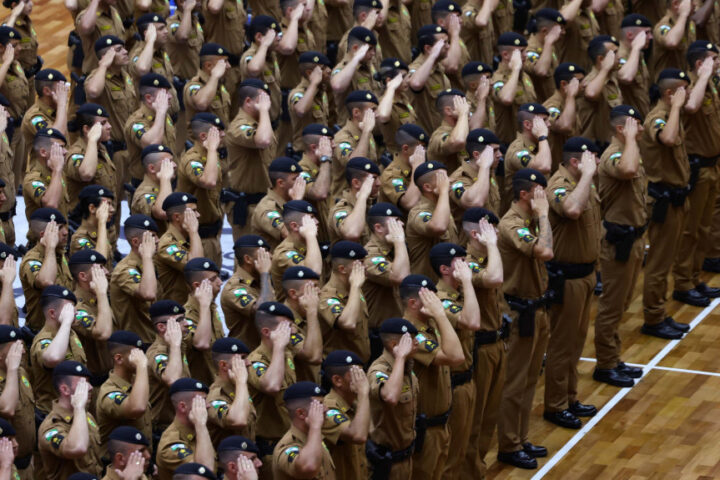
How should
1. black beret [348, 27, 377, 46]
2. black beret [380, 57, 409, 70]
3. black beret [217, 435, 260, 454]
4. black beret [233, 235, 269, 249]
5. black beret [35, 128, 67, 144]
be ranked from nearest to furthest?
black beret [217, 435, 260, 454], black beret [233, 235, 269, 249], black beret [35, 128, 67, 144], black beret [380, 57, 409, 70], black beret [348, 27, 377, 46]

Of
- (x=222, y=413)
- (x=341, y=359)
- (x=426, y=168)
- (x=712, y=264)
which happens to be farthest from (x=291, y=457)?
(x=712, y=264)

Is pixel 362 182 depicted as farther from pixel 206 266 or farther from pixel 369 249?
pixel 206 266

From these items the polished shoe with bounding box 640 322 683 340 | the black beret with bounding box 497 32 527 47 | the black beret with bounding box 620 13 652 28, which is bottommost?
the polished shoe with bounding box 640 322 683 340

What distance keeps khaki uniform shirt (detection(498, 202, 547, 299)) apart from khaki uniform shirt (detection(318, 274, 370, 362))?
0.98 metres

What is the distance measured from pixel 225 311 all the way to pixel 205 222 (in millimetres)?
1319

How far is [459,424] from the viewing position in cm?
847

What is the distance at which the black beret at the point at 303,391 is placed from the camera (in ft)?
24.4

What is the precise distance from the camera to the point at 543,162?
31.8 ft

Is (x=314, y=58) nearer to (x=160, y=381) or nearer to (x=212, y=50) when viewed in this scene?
(x=212, y=50)

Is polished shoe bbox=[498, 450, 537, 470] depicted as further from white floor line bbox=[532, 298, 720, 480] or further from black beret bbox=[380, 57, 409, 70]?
black beret bbox=[380, 57, 409, 70]

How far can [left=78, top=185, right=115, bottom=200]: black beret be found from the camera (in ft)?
30.3

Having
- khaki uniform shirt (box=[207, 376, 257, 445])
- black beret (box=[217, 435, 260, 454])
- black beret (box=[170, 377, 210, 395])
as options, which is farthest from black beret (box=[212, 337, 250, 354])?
black beret (box=[217, 435, 260, 454])

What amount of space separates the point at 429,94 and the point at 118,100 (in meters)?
2.24

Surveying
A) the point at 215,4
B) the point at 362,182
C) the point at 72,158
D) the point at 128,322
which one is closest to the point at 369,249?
the point at 362,182
